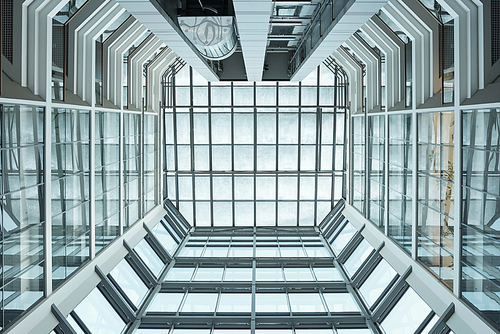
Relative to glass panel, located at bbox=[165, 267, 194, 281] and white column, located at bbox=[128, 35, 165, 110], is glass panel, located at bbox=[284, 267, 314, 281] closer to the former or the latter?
glass panel, located at bbox=[165, 267, 194, 281]

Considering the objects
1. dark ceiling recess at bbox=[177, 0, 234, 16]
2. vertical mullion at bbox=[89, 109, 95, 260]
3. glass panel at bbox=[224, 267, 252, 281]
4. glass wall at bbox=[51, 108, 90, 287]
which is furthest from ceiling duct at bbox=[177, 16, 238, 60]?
glass panel at bbox=[224, 267, 252, 281]

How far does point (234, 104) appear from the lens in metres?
26.5

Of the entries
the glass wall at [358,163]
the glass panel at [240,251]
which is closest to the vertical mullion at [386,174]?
the glass wall at [358,163]

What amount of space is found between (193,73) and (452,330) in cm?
2049

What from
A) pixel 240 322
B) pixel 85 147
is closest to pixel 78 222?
pixel 85 147

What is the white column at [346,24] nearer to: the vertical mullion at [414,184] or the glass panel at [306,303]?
the vertical mullion at [414,184]

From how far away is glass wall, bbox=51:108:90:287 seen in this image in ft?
41.6

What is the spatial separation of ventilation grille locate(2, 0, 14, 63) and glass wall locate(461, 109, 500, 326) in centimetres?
1202

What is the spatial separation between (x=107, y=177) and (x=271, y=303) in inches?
338

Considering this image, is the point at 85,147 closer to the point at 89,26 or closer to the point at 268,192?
the point at 89,26

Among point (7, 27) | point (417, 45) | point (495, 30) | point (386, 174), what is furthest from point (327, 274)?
point (7, 27)

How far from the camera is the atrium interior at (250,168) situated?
1077cm

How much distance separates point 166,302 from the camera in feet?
56.0

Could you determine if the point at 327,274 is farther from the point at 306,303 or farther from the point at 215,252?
the point at 215,252
